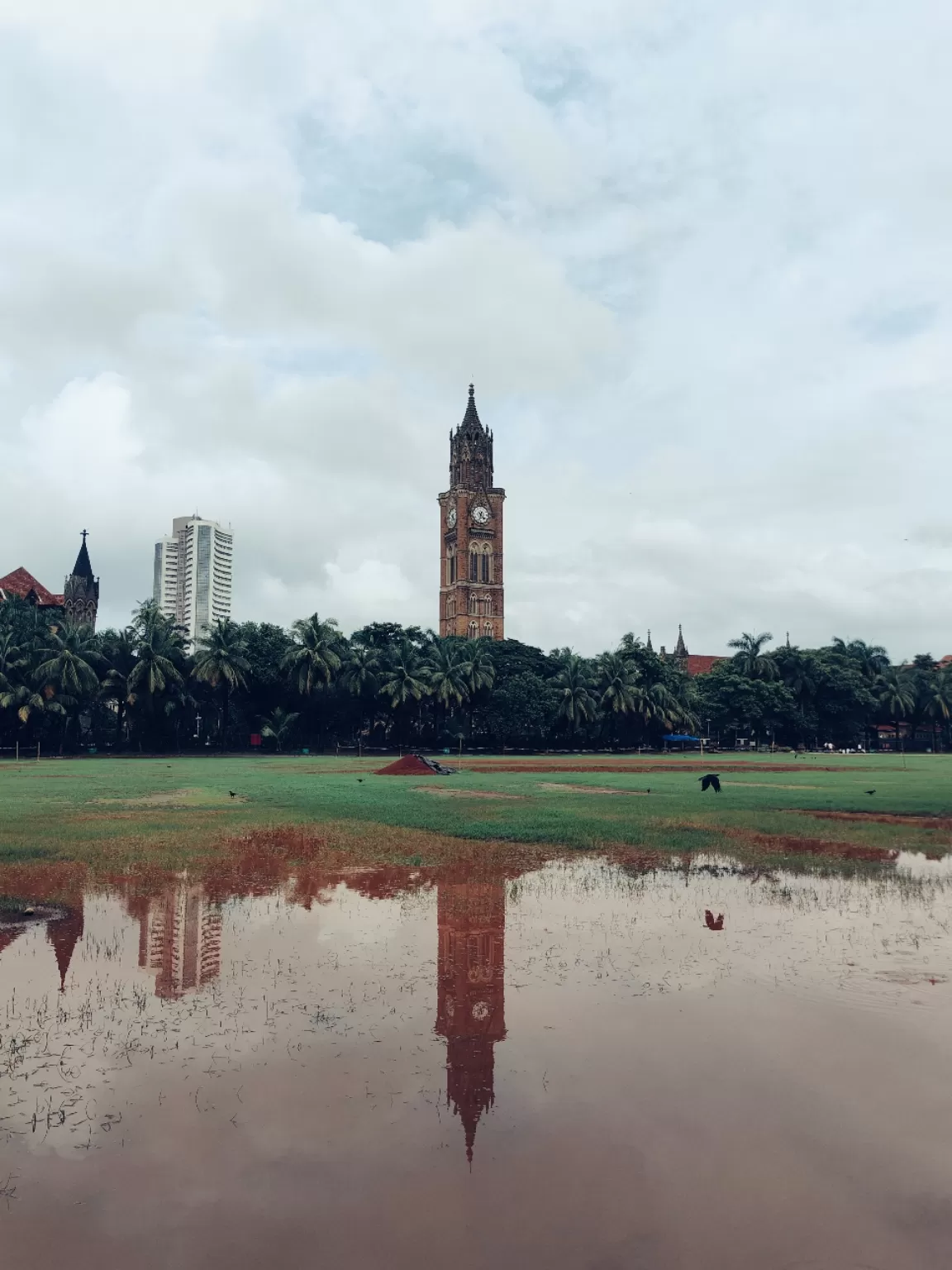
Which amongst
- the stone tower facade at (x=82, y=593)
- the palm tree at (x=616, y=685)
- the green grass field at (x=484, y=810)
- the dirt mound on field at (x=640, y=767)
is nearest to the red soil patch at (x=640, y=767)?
the dirt mound on field at (x=640, y=767)

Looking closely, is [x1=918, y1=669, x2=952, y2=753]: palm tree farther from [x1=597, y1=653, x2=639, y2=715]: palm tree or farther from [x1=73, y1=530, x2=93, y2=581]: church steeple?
[x1=73, y1=530, x2=93, y2=581]: church steeple

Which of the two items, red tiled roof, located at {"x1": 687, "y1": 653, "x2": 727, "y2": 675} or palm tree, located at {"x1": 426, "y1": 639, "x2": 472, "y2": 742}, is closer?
palm tree, located at {"x1": 426, "y1": 639, "x2": 472, "y2": 742}

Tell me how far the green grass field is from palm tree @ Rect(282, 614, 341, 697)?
2453 centimetres

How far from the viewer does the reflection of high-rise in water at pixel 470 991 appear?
720 centimetres

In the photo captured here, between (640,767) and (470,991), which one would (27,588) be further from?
(470,991)

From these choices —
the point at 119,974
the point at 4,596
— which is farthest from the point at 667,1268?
the point at 4,596

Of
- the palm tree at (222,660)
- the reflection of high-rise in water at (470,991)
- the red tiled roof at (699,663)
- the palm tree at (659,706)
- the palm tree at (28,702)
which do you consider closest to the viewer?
the reflection of high-rise in water at (470,991)

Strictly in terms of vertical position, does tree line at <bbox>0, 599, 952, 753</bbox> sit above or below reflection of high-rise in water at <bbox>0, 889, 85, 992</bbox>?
above

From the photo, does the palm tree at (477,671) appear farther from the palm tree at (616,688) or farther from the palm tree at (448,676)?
the palm tree at (616,688)

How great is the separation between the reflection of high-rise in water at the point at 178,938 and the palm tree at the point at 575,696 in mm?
62570

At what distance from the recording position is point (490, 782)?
40031mm

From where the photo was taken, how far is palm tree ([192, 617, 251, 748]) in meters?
68.9

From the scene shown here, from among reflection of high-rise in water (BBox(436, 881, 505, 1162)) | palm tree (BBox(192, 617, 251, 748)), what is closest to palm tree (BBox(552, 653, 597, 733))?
palm tree (BBox(192, 617, 251, 748))

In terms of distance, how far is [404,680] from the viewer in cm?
7275
